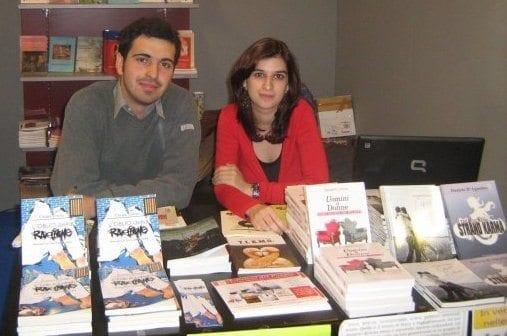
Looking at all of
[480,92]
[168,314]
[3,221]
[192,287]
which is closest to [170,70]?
[192,287]

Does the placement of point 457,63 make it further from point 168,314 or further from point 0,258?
point 0,258

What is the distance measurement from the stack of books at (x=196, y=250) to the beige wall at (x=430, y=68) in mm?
1817

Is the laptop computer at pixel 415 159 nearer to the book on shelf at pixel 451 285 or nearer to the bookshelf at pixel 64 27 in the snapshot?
the book on shelf at pixel 451 285

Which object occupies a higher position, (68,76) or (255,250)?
(68,76)

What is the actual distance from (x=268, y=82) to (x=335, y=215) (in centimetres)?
102

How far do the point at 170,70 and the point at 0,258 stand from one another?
203 centimetres

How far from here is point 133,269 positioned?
58.0 inches

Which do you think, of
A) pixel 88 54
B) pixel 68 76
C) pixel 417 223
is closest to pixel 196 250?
Result: pixel 417 223

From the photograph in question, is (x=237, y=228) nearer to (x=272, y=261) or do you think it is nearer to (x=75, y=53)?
(x=272, y=261)

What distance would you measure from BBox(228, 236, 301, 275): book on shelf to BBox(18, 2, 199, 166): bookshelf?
269cm

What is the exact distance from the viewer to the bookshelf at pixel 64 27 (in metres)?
4.40

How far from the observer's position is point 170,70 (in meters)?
2.46

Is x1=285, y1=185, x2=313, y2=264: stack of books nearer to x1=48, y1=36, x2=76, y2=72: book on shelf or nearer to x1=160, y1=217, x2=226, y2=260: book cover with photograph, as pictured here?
x1=160, y1=217, x2=226, y2=260: book cover with photograph

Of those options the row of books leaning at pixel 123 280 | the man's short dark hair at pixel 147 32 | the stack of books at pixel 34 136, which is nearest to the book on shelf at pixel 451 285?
the row of books leaning at pixel 123 280
